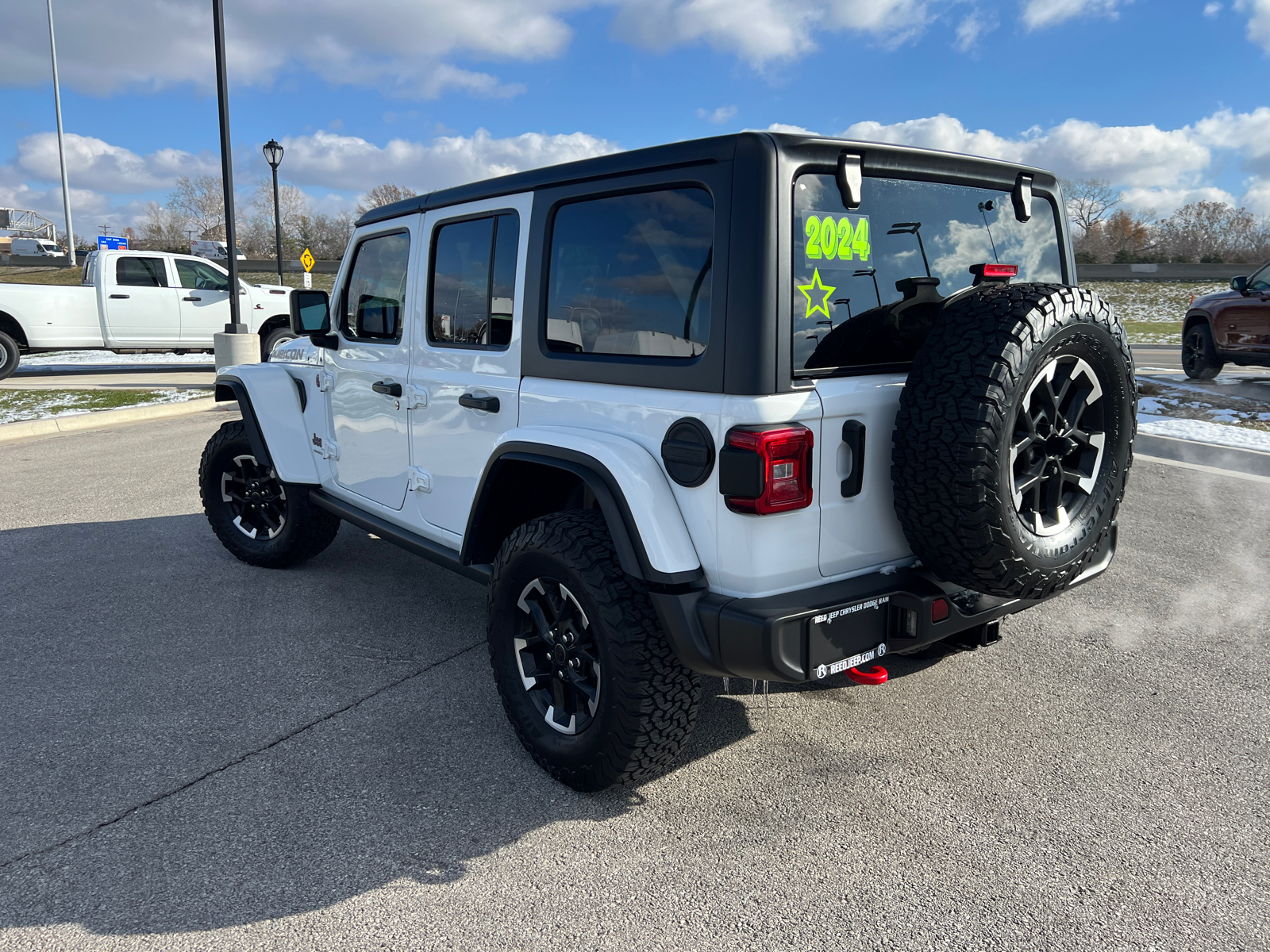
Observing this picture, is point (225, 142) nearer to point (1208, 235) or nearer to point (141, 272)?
point (141, 272)

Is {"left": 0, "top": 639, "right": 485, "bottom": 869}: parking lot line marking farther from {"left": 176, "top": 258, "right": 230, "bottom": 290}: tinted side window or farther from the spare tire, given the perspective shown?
{"left": 176, "top": 258, "right": 230, "bottom": 290}: tinted side window

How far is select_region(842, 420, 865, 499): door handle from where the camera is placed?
2.57m

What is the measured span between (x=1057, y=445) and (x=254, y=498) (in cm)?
425

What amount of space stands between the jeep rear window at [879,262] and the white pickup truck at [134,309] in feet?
45.7

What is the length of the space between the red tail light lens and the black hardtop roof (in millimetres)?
321

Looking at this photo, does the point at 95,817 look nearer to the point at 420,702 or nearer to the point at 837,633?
the point at 420,702

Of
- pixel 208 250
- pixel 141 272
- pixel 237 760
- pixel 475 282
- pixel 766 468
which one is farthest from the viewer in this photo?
pixel 208 250

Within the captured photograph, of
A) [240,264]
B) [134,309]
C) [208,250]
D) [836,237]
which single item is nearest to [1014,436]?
[836,237]

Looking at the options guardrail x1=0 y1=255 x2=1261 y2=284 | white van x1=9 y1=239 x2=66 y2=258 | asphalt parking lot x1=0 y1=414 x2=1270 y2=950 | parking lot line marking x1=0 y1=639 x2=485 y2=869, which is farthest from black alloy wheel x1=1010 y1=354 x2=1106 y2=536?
white van x1=9 y1=239 x2=66 y2=258

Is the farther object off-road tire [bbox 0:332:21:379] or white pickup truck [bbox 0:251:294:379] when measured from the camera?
white pickup truck [bbox 0:251:294:379]

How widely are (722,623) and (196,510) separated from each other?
17.2 ft

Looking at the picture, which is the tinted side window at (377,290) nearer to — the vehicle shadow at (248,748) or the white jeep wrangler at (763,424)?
the white jeep wrangler at (763,424)

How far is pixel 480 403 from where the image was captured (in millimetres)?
3312

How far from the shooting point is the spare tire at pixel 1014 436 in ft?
7.84
